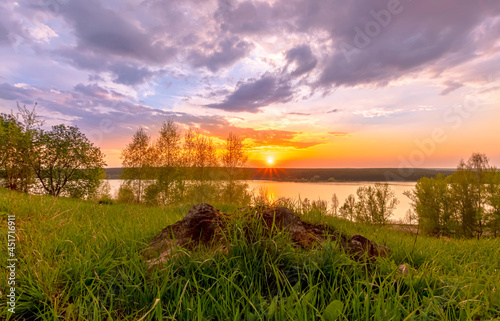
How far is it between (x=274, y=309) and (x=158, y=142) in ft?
144

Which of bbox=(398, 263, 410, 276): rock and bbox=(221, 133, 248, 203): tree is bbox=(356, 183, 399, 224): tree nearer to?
bbox=(221, 133, 248, 203): tree

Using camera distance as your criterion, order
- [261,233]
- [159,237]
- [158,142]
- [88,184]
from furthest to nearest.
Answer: [158,142] → [88,184] → [159,237] → [261,233]

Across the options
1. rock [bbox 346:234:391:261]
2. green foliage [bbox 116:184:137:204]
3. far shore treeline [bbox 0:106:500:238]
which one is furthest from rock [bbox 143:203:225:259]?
green foliage [bbox 116:184:137:204]

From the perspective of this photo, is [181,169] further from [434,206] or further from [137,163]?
[434,206]

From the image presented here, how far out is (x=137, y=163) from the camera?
44094 mm

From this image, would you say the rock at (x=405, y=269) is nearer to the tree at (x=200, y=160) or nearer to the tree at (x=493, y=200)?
the tree at (x=200, y=160)

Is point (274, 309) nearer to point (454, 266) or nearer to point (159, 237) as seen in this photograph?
point (159, 237)

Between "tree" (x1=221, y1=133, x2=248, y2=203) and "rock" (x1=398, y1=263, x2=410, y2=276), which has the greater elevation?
"tree" (x1=221, y1=133, x2=248, y2=203)

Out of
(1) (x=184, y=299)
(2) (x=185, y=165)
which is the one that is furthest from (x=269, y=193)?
(2) (x=185, y=165)

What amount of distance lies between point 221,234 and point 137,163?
4526cm

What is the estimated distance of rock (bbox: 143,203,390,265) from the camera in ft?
10.6

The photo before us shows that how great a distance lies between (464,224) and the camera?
3519 cm

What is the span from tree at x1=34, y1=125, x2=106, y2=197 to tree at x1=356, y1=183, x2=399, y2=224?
154ft

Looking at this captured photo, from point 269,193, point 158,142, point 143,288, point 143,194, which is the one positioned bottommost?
point 143,194
